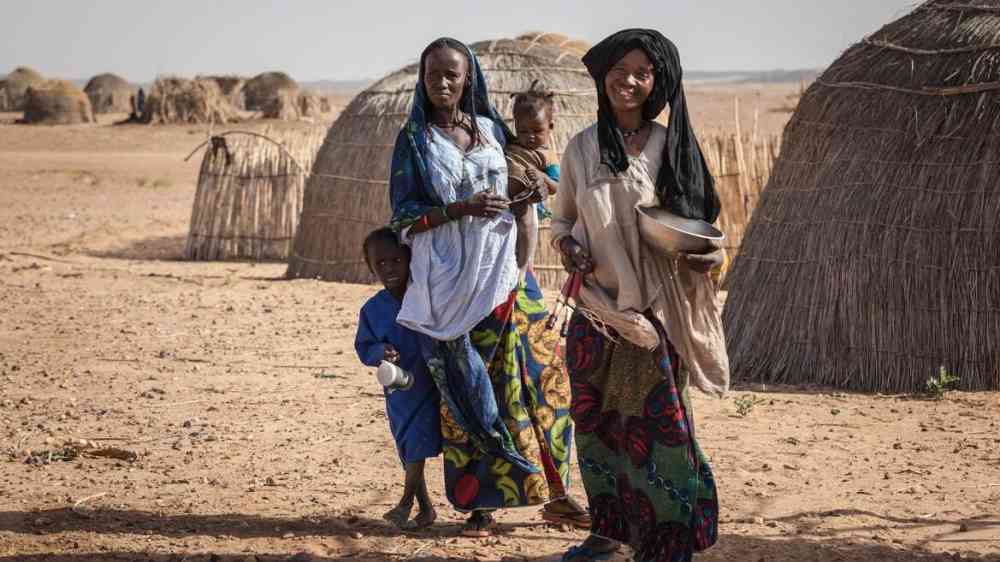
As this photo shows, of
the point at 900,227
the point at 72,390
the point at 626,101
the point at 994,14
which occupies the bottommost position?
the point at 72,390

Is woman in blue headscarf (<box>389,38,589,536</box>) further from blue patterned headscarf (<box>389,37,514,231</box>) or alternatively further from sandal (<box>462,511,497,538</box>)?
sandal (<box>462,511,497,538</box>)

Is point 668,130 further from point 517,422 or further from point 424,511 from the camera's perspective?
point 424,511

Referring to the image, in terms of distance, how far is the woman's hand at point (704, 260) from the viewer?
3.70 meters

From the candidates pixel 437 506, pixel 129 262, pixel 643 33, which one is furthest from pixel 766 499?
pixel 129 262

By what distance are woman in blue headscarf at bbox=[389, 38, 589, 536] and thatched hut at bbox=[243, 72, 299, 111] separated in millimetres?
35915

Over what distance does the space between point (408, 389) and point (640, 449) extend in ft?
3.01

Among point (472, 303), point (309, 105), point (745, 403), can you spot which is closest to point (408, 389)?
point (472, 303)

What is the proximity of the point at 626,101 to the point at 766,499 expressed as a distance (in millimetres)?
1968

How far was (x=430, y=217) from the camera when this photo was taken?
14.0 feet

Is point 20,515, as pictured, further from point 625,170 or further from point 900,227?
point 900,227

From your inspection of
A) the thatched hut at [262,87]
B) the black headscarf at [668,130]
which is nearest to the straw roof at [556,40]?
the black headscarf at [668,130]

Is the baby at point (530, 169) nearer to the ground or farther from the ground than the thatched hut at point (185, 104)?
nearer to the ground

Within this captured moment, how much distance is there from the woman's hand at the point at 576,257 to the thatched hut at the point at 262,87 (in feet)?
120

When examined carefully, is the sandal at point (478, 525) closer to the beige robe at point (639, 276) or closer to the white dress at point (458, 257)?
the white dress at point (458, 257)
